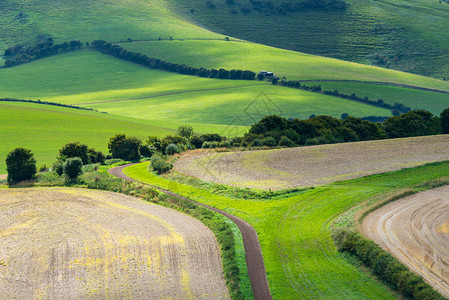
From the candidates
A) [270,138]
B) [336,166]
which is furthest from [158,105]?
[336,166]

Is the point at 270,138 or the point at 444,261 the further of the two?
the point at 270,138

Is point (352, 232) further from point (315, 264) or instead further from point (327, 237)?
point (315, 264)

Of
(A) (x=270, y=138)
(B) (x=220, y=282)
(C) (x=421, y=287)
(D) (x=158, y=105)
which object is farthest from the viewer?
(D) (x=158, y=105)

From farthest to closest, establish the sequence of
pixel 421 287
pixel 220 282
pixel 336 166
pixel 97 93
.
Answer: pixel 97 93
pixel 336 166
pixel 220 282
pixel 421 287

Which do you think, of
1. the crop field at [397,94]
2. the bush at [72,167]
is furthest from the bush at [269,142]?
the crop field at [397,94]

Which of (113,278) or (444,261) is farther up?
(444,261)

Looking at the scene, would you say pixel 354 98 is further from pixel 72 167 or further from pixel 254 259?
pixel 254 259

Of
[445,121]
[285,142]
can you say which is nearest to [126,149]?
[285,142]

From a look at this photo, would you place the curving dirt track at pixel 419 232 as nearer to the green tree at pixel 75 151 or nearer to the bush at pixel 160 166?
the bush at pixel 160 166
